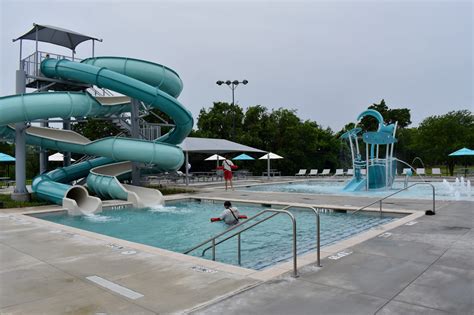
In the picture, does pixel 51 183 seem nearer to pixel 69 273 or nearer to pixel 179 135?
pixel 179 135

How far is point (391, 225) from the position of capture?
9352 mm

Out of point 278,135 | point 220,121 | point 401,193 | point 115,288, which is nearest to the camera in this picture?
point 115,288

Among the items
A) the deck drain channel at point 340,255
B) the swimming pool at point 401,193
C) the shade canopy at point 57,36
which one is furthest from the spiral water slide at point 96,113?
the deck drain channel at point 340,255

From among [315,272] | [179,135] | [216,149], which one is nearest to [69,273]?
[315,272]

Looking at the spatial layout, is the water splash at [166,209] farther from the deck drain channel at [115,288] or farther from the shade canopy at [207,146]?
the shade canopy at [207,146]

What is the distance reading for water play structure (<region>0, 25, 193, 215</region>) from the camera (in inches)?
590

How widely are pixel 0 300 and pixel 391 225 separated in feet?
26.7

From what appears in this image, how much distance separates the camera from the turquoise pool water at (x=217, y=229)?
853cm

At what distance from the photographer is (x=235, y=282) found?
5113 millimetres

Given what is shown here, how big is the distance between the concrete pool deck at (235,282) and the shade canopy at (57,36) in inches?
551

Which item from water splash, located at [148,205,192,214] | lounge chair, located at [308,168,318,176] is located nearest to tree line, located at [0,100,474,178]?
lounge chair, located at [308,168,318,176]

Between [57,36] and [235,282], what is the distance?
64.5ft

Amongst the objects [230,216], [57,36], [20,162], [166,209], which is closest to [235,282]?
[230,216]

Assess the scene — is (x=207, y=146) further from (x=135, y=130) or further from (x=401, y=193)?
(x=401, y=193)
